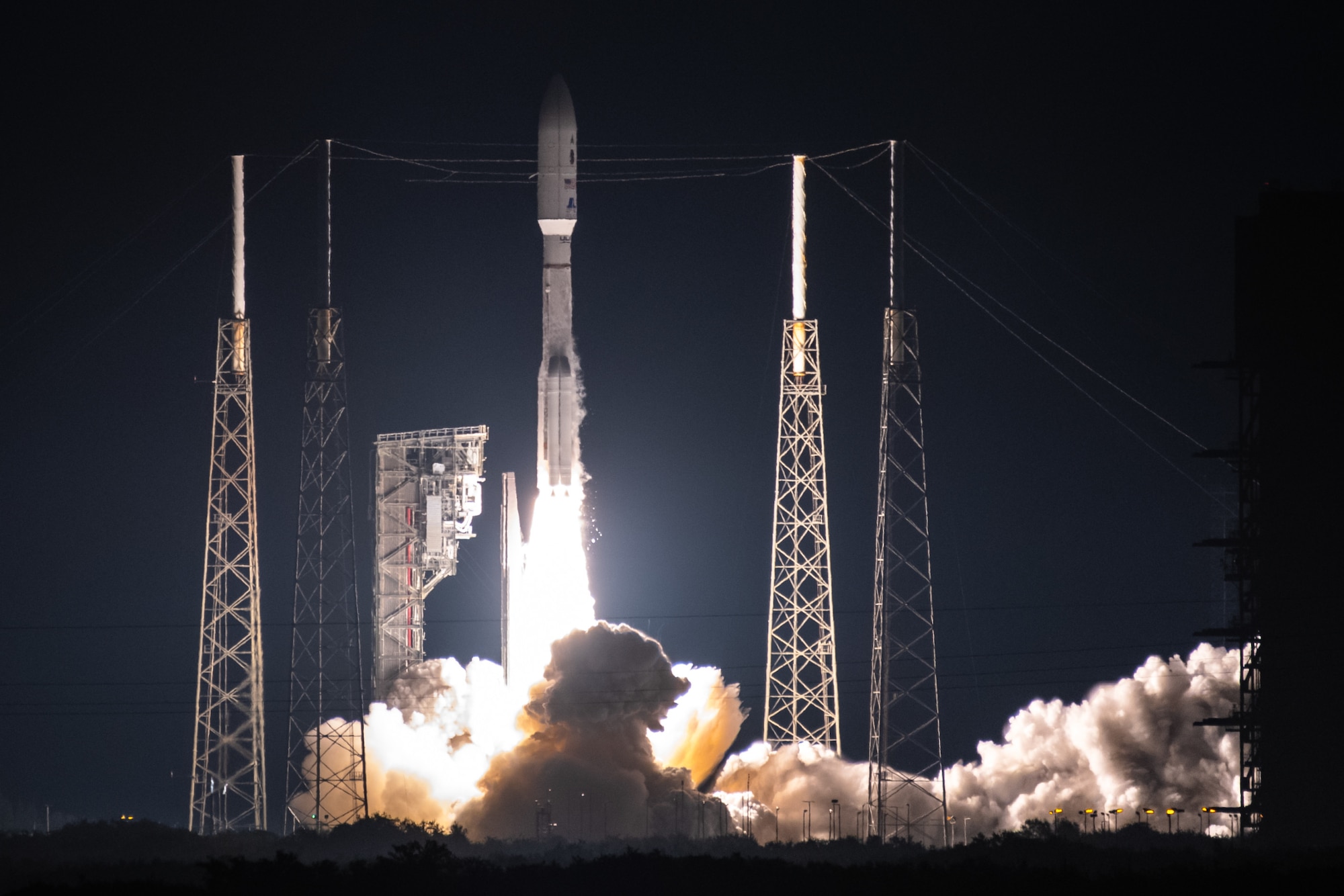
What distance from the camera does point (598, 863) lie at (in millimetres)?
43562

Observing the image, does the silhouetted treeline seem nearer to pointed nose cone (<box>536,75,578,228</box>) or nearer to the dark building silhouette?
the dark building silhouette

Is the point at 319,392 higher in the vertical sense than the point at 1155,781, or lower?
higher

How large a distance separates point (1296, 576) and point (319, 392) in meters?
20.5

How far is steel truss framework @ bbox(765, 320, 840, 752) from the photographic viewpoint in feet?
172

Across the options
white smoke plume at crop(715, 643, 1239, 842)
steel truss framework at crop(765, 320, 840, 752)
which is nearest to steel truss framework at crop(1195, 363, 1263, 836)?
white smoke plume at crop(715, 643, 1239, 842)

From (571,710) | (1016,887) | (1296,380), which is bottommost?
(1016,887)

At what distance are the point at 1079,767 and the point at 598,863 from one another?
55.7ft

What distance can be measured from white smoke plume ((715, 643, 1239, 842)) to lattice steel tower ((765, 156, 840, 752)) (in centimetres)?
119

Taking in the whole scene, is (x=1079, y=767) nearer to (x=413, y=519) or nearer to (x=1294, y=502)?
(x=1294, y=502)

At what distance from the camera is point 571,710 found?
52312 mm

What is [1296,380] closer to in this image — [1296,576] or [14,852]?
[1296,576]

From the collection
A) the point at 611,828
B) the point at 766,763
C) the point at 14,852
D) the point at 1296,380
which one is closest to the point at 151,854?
the point at 14,852

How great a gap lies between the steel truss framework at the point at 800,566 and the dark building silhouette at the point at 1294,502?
9076 millimetres

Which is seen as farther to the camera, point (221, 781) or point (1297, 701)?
point (221, 781)
